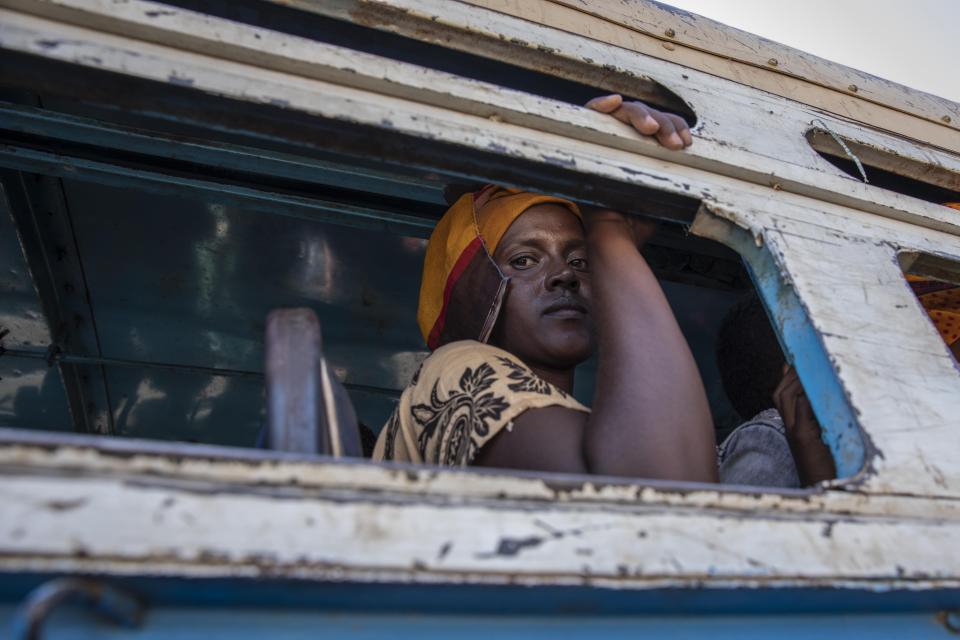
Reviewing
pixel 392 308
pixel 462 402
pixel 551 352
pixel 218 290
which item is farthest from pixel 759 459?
pixel 218 290

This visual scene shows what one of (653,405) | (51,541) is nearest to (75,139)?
(51,541)

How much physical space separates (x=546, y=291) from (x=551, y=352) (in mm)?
158

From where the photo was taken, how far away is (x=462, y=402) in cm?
113

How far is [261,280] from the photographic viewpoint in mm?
2018

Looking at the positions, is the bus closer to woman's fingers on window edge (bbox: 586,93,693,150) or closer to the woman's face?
woman's fingers on window edge (bbox: 586,93,693,150)

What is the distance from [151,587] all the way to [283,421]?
8.0 inches

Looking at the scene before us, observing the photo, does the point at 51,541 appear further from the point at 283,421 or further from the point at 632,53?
the point at 632,53

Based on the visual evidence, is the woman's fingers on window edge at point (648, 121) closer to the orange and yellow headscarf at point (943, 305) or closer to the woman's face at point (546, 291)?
the woman's face at point (546, 291)

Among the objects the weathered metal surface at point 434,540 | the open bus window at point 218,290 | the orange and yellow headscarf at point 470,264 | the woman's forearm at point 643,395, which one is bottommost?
the weathered metal surface at point 434,540

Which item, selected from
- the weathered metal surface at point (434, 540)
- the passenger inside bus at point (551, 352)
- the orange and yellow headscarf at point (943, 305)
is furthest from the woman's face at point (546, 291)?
the orange and yellow headscarf at point (943, 305)

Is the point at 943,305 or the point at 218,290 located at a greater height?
the point at 218,290

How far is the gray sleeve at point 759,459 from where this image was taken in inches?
54.8

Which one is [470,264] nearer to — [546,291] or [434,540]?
[546,291]

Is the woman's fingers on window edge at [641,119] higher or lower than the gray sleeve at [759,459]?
higher
